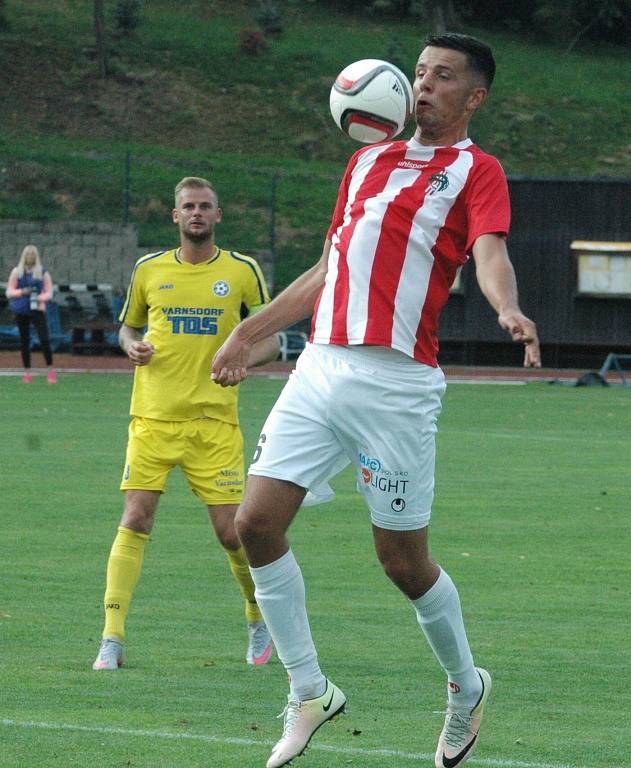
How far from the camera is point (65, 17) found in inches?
2729

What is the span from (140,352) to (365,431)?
8.76 feet

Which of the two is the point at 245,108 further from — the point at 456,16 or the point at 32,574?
the point at 32,574

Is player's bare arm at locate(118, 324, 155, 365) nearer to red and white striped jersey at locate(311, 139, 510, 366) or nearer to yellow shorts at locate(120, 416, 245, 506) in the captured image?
yellow shorts at locate(120, 416, 245, 506)

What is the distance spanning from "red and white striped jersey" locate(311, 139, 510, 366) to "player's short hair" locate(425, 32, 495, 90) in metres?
0.29

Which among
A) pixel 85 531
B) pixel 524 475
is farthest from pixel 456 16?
pixel 85 531

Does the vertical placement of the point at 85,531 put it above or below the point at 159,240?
above

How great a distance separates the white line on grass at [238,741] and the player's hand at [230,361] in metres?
1.31

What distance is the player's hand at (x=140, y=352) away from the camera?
808 centimetres

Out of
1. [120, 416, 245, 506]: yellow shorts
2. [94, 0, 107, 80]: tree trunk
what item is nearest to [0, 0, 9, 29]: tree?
[94, 0, 107, 80]: tree trunk

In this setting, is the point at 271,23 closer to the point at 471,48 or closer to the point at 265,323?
the point at 471,48

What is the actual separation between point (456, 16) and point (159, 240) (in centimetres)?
3360

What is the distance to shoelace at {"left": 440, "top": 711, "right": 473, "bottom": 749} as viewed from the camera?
18.7 feet

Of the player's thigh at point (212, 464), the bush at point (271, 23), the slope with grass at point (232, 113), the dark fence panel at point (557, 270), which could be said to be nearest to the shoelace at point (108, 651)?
the player's thigh at point (212, 464)

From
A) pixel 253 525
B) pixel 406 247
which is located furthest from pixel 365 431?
pixel 406 247
